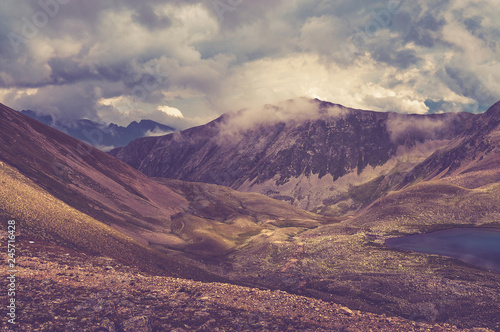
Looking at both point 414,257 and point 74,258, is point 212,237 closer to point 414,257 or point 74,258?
point 414,257

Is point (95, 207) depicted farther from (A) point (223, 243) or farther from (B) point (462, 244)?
(B) point (462, 244)

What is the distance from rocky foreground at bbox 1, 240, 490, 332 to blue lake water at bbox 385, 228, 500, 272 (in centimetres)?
4703

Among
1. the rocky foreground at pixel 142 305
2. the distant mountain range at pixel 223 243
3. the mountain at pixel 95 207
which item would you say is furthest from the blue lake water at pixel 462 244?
the mountain at pixel 95 207

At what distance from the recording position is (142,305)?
2602cm

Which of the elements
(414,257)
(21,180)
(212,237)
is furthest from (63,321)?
(212,237)

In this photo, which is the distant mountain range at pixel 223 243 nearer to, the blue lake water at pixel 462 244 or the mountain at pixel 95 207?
the mountain at pixel 95 207

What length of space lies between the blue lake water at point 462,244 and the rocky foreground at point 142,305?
47034mm

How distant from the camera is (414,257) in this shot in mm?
67812

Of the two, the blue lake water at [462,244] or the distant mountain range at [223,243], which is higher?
the blue lake water at [462,244]

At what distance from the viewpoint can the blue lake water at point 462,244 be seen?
66562mm

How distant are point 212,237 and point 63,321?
77.2 metres

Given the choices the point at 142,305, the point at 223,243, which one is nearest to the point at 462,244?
the point at 223,243

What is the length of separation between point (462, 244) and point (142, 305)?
76.5m

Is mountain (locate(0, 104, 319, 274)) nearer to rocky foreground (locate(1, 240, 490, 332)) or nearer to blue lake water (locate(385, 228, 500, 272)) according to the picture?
rocky foreground (locate(1, 240, 490, 332))
